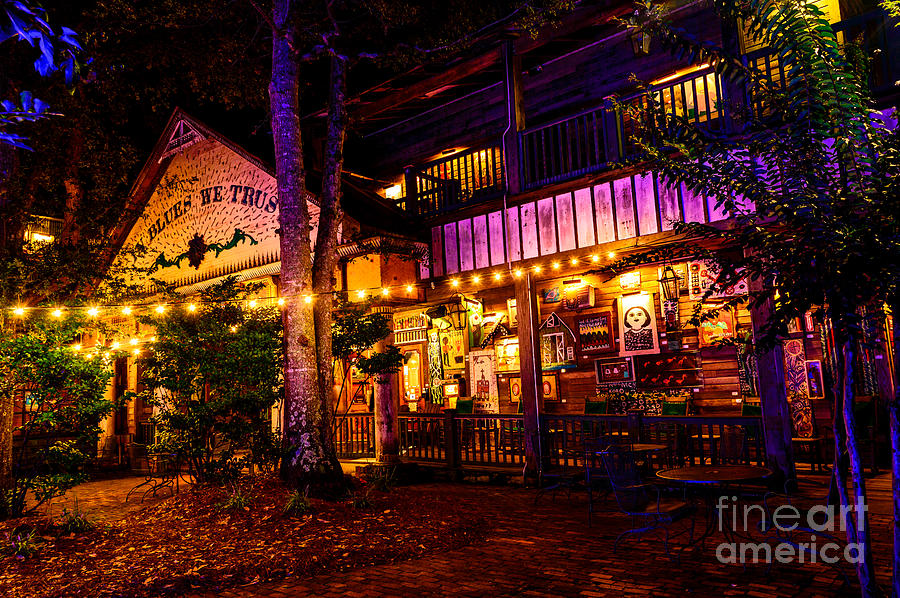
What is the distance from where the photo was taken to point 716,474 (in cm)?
664

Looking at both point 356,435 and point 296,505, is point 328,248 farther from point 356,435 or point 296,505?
point 356,435

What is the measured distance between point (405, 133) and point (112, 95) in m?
6.95

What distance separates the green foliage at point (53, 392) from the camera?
8805 millimetres

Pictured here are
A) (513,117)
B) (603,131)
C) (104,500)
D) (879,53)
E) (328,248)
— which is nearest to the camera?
(879,53)

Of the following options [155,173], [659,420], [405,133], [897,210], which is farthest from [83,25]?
[897,210]

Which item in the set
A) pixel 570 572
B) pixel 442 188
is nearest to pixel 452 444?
pixel 442 188

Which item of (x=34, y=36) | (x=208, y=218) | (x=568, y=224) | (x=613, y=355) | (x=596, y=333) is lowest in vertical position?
(x=613, y=355)

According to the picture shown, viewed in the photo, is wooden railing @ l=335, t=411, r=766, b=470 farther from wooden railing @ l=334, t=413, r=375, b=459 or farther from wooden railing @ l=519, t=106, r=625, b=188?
wooden railing @ l=519, t=106, r=625, b=188

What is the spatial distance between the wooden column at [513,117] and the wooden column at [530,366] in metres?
1.88

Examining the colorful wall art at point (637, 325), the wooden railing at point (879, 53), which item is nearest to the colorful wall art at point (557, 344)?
the colorful wall art at point (637, 325)

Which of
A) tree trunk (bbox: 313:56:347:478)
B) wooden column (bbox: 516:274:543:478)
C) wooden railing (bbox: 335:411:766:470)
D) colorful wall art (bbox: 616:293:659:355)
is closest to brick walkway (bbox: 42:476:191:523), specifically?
tree trunk (bbox: 313:56:347:478)

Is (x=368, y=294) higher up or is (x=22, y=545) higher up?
(x=368, y=294)

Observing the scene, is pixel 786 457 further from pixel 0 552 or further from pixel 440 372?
pixel 0 552

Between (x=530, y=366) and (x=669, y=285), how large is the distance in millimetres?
3448
